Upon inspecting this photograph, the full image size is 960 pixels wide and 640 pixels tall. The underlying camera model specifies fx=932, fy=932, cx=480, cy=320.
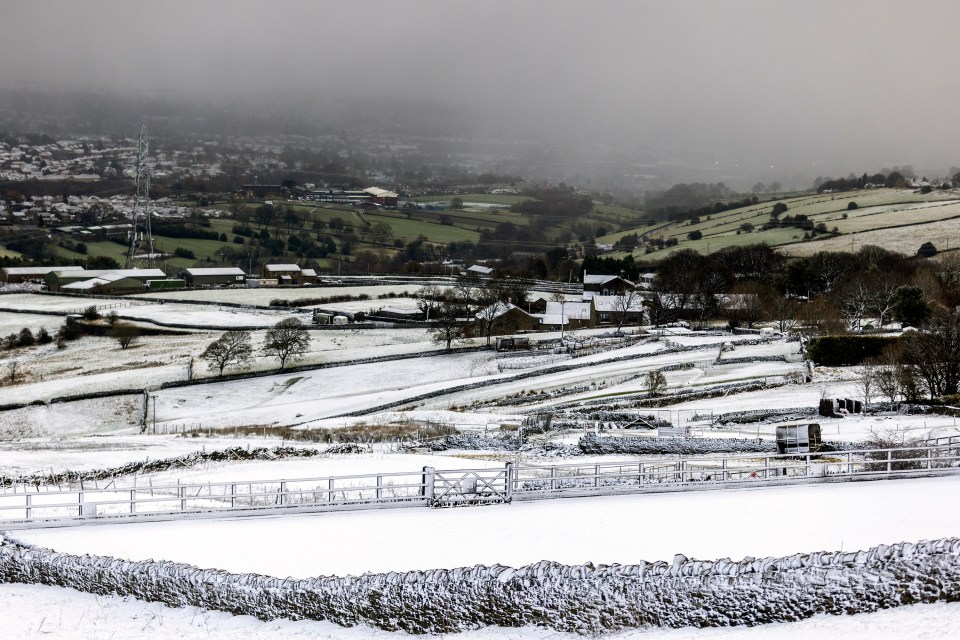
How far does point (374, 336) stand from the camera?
256ft

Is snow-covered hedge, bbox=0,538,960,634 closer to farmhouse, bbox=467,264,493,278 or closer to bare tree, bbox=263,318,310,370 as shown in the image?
bare tree, bbox=263,318,310,370

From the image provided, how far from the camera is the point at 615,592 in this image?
52.8 feet

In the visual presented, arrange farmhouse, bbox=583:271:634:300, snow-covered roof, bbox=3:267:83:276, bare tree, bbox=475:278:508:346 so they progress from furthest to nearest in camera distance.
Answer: snow-covered roof, bbox=3:267:83:276
farmhouse, bbox=583:271:634:300
bare tree, bbox=475:278:508:346

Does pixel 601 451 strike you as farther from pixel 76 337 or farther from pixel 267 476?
pixel 76 337

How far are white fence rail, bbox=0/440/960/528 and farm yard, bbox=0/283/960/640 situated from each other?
1.30 feet

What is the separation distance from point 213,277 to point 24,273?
25.5 metres

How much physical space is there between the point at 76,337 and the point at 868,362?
62132mm

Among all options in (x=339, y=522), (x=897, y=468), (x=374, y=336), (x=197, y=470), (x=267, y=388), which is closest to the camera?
(x=339, y=522)

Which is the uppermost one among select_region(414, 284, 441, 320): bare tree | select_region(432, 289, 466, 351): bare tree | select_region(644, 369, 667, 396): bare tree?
select_region(414, 284, 441, 320): bare tree

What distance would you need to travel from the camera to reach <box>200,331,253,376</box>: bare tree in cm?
6366

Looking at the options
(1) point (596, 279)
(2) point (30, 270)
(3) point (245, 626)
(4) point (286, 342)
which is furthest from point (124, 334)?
(3) point (245, 626)

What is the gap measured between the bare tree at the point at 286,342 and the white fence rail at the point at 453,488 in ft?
123

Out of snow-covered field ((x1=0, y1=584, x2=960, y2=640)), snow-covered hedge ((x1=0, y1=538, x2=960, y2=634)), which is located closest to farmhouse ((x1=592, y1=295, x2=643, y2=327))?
snow-covered hedge ((x1=0, y1=538, x2=960, y2=634))

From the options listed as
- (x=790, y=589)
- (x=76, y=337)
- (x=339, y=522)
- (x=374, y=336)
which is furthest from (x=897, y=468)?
(x=76, y=337)
